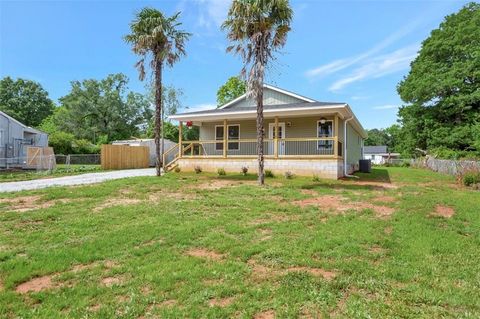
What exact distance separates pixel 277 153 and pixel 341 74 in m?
14.1

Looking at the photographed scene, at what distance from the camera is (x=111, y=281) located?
4.09 m

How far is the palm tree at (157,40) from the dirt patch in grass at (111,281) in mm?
11712

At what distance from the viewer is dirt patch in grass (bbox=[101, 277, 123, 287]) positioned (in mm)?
3989

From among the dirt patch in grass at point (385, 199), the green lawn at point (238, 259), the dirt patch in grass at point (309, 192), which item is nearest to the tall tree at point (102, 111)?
the dirt patch in grass at point (309, 192)

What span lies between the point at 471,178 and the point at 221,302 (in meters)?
13.8

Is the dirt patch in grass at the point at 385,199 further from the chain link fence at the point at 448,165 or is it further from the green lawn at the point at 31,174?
the green lawn at the point at 31,174

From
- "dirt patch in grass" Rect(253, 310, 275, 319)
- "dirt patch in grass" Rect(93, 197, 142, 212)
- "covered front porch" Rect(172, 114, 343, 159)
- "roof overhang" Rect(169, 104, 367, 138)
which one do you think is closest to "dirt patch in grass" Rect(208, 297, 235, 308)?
"dirt patch in grass" Rect(253, 310, 275, 319)

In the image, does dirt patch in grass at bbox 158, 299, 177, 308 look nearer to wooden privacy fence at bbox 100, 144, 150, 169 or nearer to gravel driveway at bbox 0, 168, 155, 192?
gravel driveway at bbox 0, 168, 155, 192

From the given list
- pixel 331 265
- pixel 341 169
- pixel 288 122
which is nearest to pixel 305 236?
pixel 331 265

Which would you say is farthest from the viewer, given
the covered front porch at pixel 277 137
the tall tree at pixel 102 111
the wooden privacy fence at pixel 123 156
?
the tall tree at pixel 102 111

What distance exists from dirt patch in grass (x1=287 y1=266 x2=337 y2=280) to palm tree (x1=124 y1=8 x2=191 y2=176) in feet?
40.2

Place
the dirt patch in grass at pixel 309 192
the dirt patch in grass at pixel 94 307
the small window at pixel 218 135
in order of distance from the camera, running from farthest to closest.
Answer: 1. the small window at pixel 218 135
2. the dirt patch in grass at pixel 309 192
3. the dirt patch in grass at pixel 94 307

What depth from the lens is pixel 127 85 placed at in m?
48.8

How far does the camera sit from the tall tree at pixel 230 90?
37.9 meters
